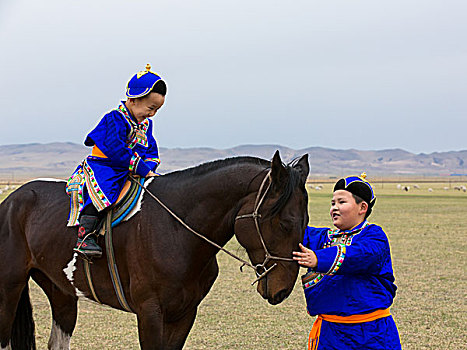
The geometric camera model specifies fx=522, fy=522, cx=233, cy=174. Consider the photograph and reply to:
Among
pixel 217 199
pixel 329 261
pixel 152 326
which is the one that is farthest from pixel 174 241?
pixel 329 261

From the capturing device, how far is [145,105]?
13.1 feet

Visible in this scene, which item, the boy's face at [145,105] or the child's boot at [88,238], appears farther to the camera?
the boy's face at [145,105]

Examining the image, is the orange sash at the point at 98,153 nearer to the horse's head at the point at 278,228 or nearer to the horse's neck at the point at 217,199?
the horse's neck at the point at 217,199

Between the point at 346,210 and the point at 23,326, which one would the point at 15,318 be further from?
the point at 346,210

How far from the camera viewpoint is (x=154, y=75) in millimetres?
3984

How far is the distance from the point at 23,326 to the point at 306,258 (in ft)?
9.93

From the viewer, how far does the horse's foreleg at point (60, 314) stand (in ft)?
15.8

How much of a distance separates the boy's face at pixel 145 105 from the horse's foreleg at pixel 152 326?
55.8 inches

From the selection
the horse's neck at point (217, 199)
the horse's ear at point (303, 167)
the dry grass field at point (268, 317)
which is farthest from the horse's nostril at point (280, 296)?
the dry grass field at point (268, 317)

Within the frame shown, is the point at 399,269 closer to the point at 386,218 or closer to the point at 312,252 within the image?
the point at 312,252

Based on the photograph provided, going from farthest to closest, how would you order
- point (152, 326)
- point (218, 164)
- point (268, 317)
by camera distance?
1. point (268, 317)
2. point (218, 164)
3. point (152, 326)

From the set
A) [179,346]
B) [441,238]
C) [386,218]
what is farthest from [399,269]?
[386,218]

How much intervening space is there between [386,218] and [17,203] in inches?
930

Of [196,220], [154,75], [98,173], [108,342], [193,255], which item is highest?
[154,75]
